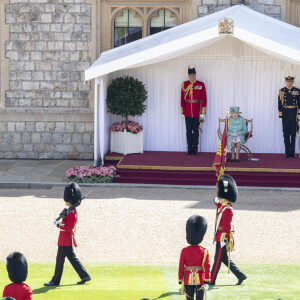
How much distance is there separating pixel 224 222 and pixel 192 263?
1681 mm

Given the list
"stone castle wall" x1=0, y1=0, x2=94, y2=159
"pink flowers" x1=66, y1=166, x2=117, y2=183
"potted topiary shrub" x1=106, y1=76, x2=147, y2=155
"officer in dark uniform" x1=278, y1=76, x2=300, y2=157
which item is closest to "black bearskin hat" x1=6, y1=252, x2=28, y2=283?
"pink flowers" x1=66, y1=166, x2=117, y2=183

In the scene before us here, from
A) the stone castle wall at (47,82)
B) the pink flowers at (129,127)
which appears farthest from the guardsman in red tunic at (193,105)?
the stone castle wall at (47,82)

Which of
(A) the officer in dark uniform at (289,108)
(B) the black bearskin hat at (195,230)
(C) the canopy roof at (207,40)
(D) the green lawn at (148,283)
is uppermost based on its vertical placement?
(C) the canopy roof at (207,40)

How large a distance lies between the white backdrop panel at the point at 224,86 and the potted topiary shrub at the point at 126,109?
575 millimetres

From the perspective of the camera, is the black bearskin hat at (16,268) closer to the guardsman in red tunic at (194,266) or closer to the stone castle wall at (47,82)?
the guardsman in red tunic at (194,266)

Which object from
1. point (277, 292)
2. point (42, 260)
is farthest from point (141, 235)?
point (277, 292)

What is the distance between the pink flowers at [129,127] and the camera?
64.6 feet

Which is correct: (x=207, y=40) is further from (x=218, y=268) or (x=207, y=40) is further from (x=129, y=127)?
(x=218, y=268)

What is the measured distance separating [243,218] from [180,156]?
5533 mm

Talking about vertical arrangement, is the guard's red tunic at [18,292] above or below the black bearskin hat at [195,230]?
below

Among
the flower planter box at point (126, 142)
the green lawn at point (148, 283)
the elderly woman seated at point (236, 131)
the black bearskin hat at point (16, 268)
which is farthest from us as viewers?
the flower planter box at point (126, 142)

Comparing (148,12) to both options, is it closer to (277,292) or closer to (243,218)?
(243,218)

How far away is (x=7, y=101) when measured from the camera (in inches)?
Answer: 819

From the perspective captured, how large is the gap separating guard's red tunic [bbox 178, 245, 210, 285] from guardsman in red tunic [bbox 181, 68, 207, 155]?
36.0ft
